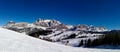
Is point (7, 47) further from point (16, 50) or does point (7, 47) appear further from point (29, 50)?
Result: point (29, 50)

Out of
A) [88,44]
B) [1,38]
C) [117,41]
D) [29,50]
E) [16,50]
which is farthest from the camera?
[88,44]

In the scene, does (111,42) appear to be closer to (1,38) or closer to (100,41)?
(100,41)

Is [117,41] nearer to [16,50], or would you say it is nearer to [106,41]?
[106,41]

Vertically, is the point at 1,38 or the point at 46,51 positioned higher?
the point at 1,38

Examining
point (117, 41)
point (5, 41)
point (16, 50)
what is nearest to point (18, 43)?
point (5, 41)

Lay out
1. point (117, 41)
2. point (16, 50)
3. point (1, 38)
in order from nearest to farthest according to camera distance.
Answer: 1. point (16, 50)
2. point (1, 38)
3. point (117, 41)

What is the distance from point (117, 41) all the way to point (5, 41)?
133 meters

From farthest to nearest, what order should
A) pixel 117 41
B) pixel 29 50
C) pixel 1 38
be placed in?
pixel 117 41, pixel 1 38, pixel 29 50

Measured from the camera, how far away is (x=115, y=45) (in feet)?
440

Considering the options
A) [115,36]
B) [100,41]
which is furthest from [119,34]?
[100,41]

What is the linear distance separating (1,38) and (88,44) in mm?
148524

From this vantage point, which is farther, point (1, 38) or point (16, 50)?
point (1, 38)

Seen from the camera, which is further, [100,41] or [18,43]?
[100,41]

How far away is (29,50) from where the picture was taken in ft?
11.1
